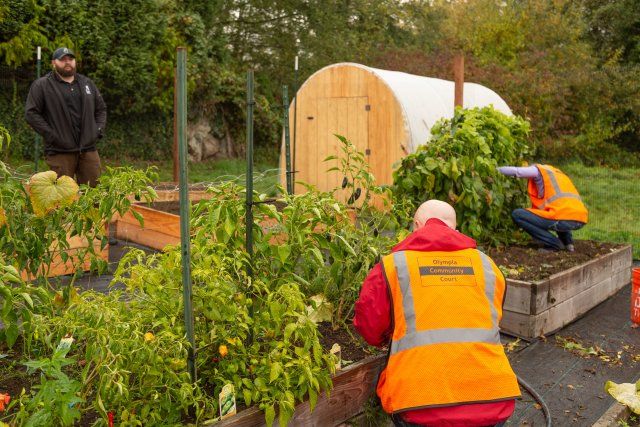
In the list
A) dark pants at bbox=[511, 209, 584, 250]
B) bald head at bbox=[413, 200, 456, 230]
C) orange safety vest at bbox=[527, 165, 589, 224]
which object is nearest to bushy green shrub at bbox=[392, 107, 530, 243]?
dark pants at bbox=[511, 209, 584, 250]

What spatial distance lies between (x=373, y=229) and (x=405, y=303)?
1.26m

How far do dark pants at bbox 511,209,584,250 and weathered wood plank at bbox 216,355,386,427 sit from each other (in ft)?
12.3

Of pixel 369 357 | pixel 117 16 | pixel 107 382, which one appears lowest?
pixel 369 357

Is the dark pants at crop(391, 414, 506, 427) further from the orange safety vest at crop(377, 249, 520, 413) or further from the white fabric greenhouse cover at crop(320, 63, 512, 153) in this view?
the white fabric greenhouse cover at crop(320, 63, 512, 153)

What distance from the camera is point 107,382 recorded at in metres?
2.11

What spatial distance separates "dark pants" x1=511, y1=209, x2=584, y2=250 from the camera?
6.49 meters

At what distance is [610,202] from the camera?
1223cm

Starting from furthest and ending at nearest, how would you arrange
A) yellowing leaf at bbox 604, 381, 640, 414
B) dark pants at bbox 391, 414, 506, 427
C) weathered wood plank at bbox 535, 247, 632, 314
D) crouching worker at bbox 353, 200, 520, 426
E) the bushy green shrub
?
the bushy green shrub < weathered wood plank at bbox 535, 247, 632, 314 < yellowing leaf at bbox 604, 381, 640, 414 < dark pants at bbox 391, 414, 506, 427 < crouching worker at bbox 353, 200, 520, 426

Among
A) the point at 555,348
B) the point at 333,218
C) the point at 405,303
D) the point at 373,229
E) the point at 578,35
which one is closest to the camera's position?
the point at 405,303

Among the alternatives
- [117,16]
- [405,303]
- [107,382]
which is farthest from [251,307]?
[117,16]

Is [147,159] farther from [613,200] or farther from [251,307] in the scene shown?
[251,307]

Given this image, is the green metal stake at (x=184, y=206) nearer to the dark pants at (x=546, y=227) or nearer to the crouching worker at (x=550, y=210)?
the crouching worker at (x=550, y=210)

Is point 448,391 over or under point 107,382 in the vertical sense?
under

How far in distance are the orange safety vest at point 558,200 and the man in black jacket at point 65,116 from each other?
4406 millimetres
